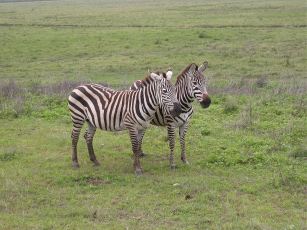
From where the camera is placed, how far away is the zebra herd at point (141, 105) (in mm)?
9555

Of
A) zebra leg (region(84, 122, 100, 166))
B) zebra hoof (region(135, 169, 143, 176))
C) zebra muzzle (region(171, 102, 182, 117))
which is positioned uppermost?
zebra muzzle (region(171, 102, 182, 117))

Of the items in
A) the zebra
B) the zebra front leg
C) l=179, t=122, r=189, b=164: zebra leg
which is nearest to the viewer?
the zebra

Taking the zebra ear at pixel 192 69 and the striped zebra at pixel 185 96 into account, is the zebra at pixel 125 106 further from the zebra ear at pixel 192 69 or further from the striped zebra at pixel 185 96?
the zebra ear at pixel 192 69

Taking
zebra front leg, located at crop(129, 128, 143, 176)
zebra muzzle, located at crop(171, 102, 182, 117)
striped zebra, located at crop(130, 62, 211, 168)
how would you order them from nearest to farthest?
zebra muzzle, located at crop(171, 102, 182, 117) → zebra front leg, located at crop(129, 128, 143, 176) → striped zebra, located at crop(130, 62, 211, 168)

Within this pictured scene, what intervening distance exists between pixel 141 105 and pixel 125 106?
0.42 meters

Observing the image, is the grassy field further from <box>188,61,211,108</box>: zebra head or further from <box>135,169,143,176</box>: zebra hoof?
<box>188,61,211,108</box>: zebra head

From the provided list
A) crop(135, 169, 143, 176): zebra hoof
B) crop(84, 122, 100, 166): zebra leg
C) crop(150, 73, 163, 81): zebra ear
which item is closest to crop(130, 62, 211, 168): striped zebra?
crop(150, 73, 163, 81): zebra ear

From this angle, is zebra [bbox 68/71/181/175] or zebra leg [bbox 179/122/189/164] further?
zebra leg [bbox 179/122/189/164]

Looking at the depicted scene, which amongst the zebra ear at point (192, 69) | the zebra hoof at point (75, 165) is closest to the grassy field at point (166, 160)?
the zebra hoof at point (75, 165)

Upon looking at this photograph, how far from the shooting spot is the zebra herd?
9.55m

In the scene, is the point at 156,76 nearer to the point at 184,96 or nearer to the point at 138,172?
the point at 184,96

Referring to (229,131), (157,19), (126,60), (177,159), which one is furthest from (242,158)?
(157,19)

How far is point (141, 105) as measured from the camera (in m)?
9.67

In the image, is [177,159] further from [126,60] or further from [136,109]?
[126,60]
